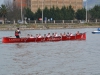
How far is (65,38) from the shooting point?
224 ft

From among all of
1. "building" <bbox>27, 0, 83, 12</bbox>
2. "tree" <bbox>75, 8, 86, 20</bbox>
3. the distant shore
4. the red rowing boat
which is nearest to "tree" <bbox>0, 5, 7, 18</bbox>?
the distant shore

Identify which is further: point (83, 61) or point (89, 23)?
point (89, 23)

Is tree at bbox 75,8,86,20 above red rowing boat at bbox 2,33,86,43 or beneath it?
above

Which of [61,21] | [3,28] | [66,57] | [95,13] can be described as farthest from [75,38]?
Result: [95,13]

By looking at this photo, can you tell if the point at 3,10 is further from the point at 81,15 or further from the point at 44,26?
the point at 81,15

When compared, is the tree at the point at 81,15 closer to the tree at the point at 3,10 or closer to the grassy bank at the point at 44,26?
the grassy bank at the point at 44,26

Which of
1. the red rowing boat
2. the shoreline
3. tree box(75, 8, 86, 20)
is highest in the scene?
tree box(75, 8, 86, 20)

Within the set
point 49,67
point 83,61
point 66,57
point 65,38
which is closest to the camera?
point 49,67

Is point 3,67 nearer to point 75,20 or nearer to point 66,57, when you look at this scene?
point 66,57

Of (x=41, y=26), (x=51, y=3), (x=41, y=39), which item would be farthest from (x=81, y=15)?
(x=41, y=39)

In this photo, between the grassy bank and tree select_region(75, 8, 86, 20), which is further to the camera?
tree select_region(75, 8, 86, 20)

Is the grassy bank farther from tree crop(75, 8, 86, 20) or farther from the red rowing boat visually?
the red rowing boat

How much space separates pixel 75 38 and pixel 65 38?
195cm

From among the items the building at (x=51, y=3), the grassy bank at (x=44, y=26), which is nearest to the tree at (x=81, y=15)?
the grassy bank at (x=44, y=26)
